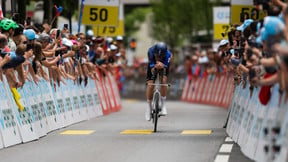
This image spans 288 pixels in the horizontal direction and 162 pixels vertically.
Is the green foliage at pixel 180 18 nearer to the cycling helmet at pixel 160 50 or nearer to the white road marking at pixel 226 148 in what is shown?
the cycling helmet at pixel 160 50

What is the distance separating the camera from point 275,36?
11.7m

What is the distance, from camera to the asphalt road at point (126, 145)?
49.3ft

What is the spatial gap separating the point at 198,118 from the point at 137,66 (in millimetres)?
40392

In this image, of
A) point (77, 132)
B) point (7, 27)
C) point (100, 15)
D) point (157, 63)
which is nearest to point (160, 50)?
point (157, 63)

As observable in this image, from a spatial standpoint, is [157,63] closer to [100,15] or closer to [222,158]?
[222,158]

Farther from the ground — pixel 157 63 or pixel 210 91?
pixel 157 63

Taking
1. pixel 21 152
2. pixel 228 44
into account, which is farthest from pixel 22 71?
pixel 228 44

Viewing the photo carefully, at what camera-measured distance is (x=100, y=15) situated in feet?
114

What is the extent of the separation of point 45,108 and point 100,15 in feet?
45.7

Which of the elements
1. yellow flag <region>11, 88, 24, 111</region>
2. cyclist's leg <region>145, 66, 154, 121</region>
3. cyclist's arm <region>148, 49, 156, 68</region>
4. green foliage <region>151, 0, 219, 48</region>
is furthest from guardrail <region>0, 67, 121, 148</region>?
green foliage <region>151, 0, 219, 48</region>

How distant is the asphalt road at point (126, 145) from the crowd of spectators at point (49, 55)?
1340 millimetres

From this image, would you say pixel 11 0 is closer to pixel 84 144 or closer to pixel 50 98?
pixel 50 98

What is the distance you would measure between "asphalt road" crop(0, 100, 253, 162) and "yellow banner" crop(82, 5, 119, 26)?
10559 mm

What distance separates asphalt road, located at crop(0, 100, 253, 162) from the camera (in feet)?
Answer: 49.3
